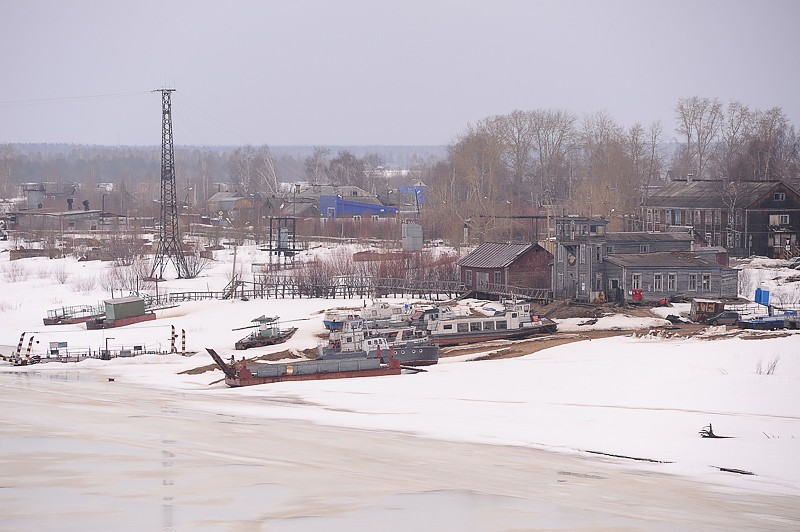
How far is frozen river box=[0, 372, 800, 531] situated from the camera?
16.9 m

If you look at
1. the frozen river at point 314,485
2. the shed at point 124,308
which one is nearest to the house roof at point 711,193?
the shed at point 124,308

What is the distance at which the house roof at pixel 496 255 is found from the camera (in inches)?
2383

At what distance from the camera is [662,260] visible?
179ft

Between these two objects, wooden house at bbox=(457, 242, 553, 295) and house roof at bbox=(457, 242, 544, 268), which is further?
house roof at bbox=(457, 242, 544, 268)

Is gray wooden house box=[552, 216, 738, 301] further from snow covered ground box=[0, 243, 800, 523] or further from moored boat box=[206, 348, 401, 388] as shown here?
moored boat box=[206, 348, 401, 388]

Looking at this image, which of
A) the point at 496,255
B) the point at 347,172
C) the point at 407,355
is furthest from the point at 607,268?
the point at 347,172

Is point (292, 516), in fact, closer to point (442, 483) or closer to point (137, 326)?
point (442, 483)

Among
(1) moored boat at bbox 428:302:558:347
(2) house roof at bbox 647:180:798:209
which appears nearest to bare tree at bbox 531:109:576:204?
(2) house roof at bbox 647:180:798:209

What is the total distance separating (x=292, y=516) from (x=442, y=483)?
403cm

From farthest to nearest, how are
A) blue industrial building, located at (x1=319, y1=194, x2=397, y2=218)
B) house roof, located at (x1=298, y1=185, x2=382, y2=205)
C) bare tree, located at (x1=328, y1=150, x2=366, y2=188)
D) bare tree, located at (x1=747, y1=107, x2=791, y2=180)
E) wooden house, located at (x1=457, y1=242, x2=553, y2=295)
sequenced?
bare tree, located at (x1=328, y1=150, x2=366, y2=188) → house roof, located at (x1=298, y1=185, x2=382, y2=205) → blue industrial building, located at (x1=319, y1=194, x2=397, y2=218) → bare tree, located at (x1=747, y1=107, x2=791, y2=180) → wooden house, located at (x1=457, y1=242, x2=553, y2=295)

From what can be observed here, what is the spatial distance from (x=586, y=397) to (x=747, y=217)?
2001 inches

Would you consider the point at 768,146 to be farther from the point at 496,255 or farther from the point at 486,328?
the point at 486,328

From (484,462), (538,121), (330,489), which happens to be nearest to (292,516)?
(330,489)

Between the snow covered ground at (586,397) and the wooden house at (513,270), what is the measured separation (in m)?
10.7
